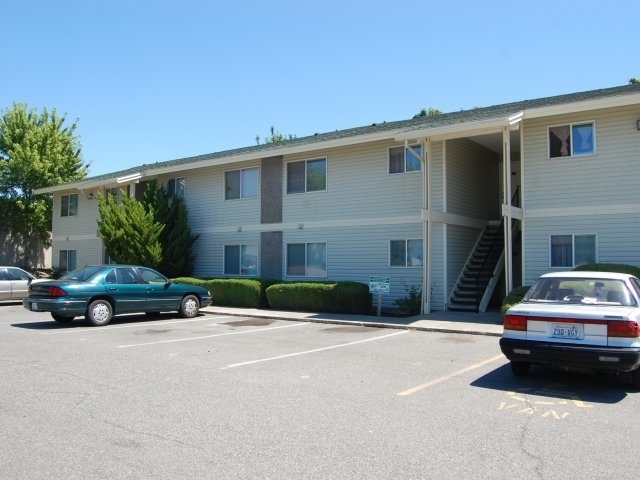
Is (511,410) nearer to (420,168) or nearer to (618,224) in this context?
(618,224)

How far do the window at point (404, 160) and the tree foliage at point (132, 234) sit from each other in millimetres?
9398

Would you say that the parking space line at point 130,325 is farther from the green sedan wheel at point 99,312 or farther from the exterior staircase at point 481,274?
the exterior staircase at point 481,274

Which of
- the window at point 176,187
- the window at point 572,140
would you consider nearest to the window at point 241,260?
the window at point 176,187

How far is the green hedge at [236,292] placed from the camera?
18.5 metres

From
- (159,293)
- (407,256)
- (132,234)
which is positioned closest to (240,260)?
(132,234)

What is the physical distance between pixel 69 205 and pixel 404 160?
20160 mm

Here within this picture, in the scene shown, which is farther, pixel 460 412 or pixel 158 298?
pixel 158 298

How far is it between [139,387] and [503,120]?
1114 cm

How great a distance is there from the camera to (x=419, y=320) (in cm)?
1435

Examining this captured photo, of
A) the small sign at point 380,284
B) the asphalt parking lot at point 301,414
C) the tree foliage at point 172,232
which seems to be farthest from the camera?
the tree foliage at point 172,232

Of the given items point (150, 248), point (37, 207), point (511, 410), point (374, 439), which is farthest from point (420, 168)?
point (37, 207)

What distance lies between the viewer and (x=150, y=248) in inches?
838

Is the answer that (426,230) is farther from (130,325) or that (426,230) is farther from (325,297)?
(130,325)

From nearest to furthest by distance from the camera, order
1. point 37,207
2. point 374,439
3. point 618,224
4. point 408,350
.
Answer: point 374,439 → point 408,350 → point 618,224 → point 37,207
